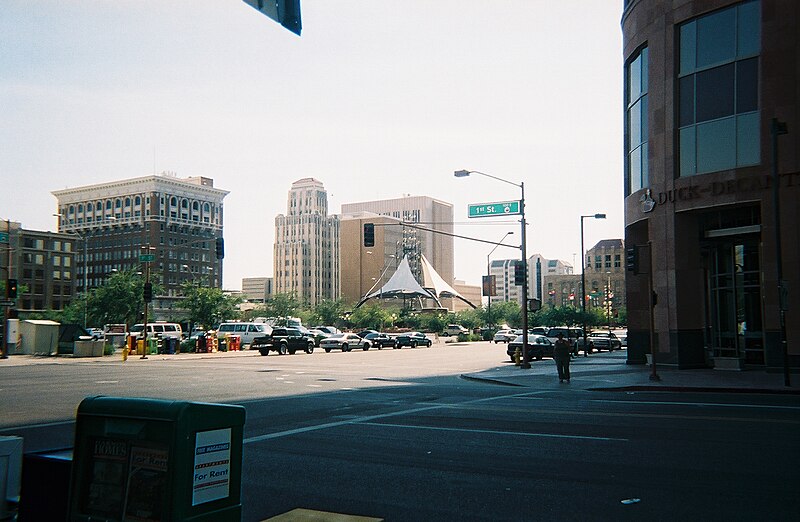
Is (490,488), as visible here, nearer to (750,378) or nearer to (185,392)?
(185,392)

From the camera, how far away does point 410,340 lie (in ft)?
223

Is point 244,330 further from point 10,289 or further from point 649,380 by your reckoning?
point 649,380

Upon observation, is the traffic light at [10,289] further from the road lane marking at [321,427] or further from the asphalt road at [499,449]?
the road lane marking at [321,427]

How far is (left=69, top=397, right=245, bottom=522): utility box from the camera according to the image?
163 inches

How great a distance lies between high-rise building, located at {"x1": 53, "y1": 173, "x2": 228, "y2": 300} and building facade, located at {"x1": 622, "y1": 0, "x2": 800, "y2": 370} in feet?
441

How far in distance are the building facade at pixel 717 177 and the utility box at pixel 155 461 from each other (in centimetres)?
2356

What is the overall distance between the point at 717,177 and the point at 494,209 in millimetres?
10873

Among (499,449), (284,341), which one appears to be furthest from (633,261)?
(284,341)

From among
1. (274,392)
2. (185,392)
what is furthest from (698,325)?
(185,392)

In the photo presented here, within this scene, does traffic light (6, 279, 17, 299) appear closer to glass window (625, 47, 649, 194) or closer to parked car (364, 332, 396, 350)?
glass window (625, 47, 649, 194)

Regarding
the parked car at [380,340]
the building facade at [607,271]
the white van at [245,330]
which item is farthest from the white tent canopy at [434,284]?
the building facade at [607,271]

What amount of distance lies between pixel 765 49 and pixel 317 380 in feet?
68.8

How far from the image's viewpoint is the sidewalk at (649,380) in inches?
877

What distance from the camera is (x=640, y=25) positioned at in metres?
33.6
